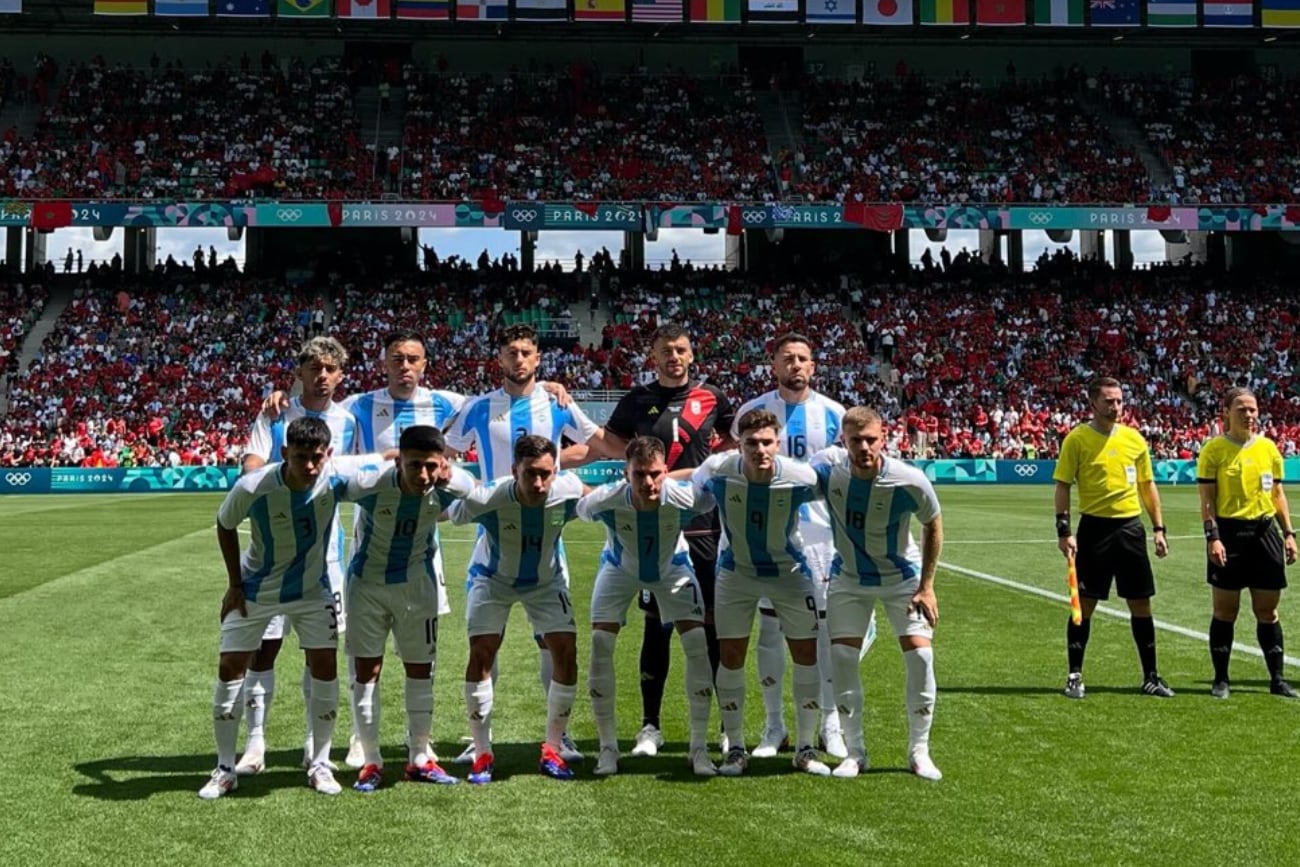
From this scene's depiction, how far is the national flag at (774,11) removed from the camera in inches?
1747

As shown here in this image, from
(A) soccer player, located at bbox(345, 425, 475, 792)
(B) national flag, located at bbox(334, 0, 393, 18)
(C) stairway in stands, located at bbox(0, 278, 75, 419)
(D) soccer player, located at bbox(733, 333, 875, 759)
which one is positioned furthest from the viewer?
(B) national flag, located at bbox(334, 0, 393, 18)

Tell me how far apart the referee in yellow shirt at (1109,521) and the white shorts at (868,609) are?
2356 millimetres

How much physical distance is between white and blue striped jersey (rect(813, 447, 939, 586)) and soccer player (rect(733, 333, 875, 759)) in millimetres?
302

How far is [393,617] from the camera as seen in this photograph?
6.39 metres

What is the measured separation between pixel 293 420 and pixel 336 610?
1067 millimetres

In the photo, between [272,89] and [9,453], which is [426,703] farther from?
[272,89]

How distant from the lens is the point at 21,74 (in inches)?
1839

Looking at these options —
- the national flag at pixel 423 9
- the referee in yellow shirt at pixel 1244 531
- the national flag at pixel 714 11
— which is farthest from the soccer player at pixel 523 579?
the national flag at pixel 714 11

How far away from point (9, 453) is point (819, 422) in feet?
106

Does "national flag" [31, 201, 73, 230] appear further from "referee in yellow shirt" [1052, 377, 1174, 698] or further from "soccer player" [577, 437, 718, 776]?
"soccer player" [577, 437, 718, 776]

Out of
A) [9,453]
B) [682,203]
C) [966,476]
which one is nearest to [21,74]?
[9,453]

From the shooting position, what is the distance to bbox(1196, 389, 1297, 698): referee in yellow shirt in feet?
27.6

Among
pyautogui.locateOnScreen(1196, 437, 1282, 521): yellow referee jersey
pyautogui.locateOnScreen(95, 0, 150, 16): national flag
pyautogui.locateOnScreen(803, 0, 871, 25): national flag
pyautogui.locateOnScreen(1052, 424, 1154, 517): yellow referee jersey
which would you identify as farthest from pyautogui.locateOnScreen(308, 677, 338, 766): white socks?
pyautogui.locateOnScreen(803, 0, 871, 25): national flag

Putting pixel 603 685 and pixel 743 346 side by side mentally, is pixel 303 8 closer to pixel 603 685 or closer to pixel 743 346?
pixel 743 346
